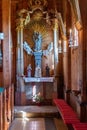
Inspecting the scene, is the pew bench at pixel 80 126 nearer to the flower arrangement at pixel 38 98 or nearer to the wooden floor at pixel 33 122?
the wooden floor at pixel 33 122

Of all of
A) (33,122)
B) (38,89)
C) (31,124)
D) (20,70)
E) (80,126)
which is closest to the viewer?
(80,126)

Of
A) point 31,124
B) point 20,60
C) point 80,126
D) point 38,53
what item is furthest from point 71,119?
point 38,53

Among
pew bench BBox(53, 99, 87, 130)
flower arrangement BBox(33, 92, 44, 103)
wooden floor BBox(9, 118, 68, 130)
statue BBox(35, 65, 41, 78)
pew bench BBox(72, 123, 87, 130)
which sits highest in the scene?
statue BBox(35, 65, 41, 78)

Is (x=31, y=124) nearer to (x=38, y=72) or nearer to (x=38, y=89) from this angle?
(x=38, y=89)

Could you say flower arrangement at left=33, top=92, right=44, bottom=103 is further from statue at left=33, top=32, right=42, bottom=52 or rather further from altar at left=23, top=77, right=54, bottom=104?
statue at left=33, top=32, right=42, bottom=52

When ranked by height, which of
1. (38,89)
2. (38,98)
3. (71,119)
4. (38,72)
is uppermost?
(38,72)

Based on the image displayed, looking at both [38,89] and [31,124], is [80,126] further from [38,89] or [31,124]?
[38,89]

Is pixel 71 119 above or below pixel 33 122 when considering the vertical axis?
above

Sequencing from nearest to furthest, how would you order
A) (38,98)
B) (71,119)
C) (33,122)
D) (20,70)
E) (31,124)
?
(71,119), (31,124), (33,122), (38,98), (20,70)

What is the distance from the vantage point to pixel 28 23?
1137cm

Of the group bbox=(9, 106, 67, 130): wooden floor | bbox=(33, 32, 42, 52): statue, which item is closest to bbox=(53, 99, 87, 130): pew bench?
bbox=(9, 106, 67, 130): wooden floor

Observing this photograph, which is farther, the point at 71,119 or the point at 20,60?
the point at 20,60

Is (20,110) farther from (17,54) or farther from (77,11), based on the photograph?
(77,11)

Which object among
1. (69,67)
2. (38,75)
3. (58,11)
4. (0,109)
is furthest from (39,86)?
(0,109)
